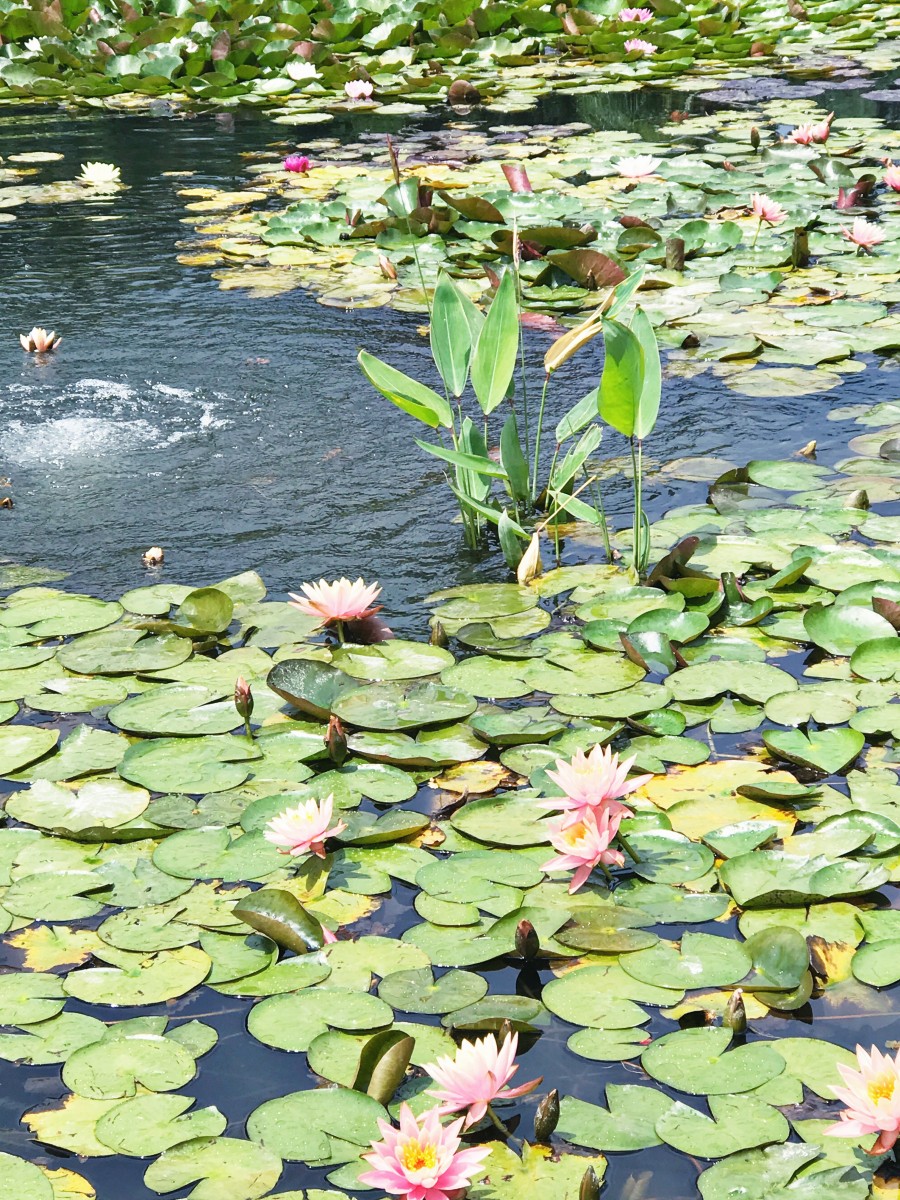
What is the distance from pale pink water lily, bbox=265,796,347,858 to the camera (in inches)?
79.8

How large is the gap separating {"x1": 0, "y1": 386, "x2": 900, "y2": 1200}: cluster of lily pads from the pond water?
1.1 inches

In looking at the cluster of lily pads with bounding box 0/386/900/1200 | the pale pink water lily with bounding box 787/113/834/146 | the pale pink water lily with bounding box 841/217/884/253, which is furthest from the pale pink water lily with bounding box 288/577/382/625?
the pale pink water lily with bounding box 787/113/834/146

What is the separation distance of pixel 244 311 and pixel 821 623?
9.52ft

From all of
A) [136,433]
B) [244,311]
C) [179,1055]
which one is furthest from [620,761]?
[244,311]

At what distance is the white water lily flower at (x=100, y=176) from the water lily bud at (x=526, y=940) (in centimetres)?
585

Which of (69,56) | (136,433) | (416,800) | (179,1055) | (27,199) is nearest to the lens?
(179,1055)

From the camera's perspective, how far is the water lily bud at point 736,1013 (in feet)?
5.63

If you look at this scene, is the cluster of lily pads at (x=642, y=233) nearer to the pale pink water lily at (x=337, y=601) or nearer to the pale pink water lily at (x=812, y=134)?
the pale pink water lily at (x=812, y=134)

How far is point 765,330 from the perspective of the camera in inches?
175

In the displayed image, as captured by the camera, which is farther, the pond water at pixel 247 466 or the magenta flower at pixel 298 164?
the magenta flower at pixel 298 164

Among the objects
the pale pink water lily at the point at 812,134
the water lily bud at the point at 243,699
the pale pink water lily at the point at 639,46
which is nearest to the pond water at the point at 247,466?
the water lily bud at the point at 243,699

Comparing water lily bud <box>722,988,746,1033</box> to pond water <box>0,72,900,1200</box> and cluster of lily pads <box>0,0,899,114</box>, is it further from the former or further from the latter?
cluster of lily pads <box>0,0,899,114</box>

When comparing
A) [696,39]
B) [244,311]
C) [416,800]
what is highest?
[696,39]

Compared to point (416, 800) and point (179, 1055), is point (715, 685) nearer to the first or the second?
point (416, 800)
